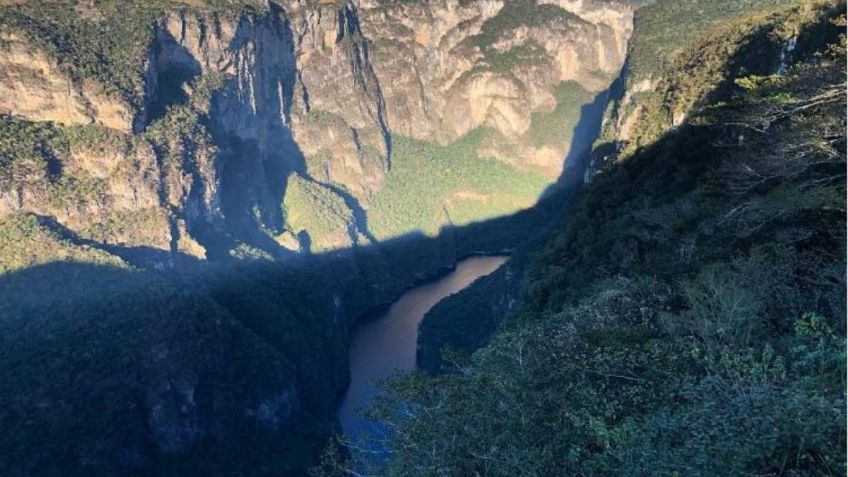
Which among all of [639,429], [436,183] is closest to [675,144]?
[639,429]

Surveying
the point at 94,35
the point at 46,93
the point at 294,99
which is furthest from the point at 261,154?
the point at 46,93

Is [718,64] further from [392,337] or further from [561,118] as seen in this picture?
[561,118]

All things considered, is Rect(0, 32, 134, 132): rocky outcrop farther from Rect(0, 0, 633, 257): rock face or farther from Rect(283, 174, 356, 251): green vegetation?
Rect(283, 174, 356, 251): green vegetation

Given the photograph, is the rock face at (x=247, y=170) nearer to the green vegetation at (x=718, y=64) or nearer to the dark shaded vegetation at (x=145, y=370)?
the dark shaded vegetation at (x=145, y=370)

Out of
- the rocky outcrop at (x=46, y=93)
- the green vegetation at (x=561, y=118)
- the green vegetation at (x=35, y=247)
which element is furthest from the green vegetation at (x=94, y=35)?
the green vegetation at (x=561, y=118)

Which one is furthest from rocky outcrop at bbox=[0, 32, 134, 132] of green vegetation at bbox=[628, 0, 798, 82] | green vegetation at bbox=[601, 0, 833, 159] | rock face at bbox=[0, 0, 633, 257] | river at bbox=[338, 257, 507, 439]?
green vegetation at bbox=[628, 0, 798, 82]
